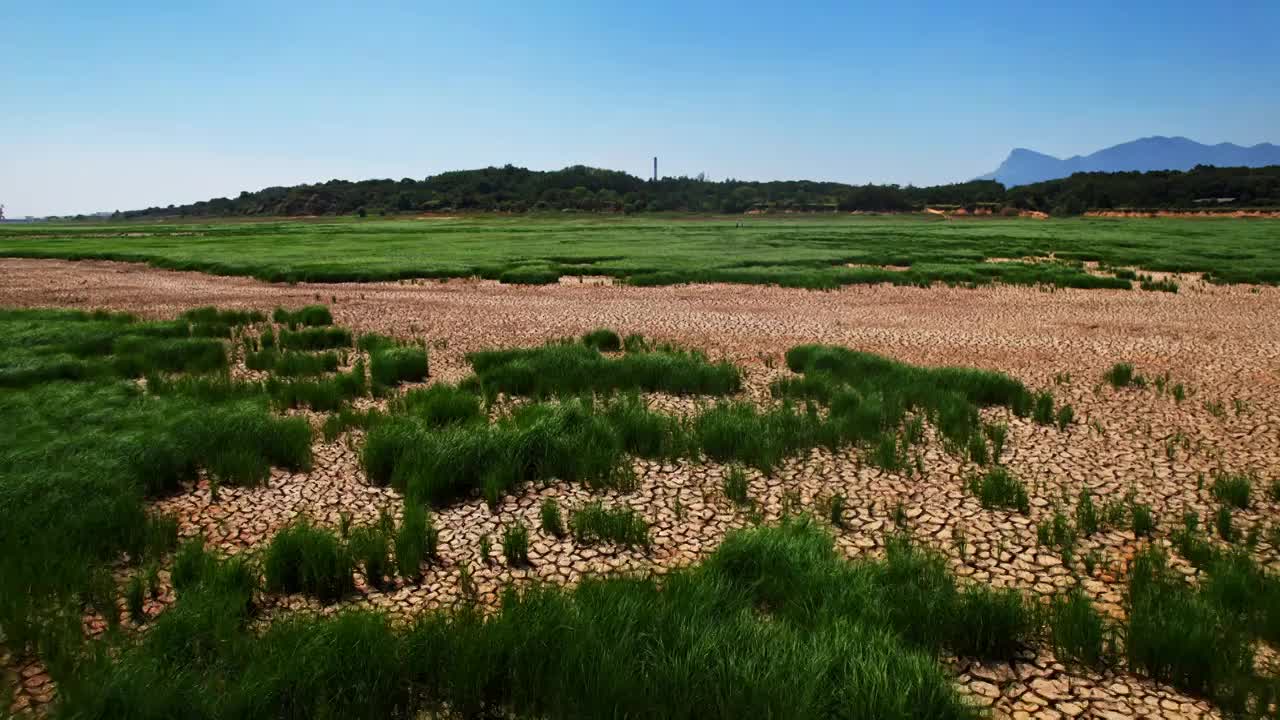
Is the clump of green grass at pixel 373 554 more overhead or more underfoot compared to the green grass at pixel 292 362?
more underfoot

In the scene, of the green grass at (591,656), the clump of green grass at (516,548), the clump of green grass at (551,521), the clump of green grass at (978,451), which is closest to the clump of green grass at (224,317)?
the clump of green grass at (551,521)

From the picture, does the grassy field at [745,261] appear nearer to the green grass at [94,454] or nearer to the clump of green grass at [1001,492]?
the green grass at [94,454]

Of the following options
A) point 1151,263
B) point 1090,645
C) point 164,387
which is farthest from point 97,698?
point 1151,263

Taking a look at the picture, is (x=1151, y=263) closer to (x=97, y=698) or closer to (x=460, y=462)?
(x=460, y=462)

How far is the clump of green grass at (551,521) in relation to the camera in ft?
20.2

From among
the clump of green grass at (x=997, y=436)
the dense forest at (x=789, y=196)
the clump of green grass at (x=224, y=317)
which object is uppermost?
the dense forest at (x=789, y=196)

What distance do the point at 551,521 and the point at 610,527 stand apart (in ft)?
2.02

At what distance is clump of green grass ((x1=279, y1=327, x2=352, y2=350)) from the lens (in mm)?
14789

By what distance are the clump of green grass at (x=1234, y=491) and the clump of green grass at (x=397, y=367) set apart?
457 inches

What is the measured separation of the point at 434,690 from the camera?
12.6 feet

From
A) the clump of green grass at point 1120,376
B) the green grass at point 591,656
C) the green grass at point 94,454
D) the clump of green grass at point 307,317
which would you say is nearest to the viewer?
the green grass at point 591,656

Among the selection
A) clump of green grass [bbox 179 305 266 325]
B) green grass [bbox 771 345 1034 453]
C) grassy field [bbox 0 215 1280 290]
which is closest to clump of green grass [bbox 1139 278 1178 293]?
grassy field [bbox 0 215 1280 290]

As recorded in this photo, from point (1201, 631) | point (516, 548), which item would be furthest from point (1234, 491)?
point (516, 548)

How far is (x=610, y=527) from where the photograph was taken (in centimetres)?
600
